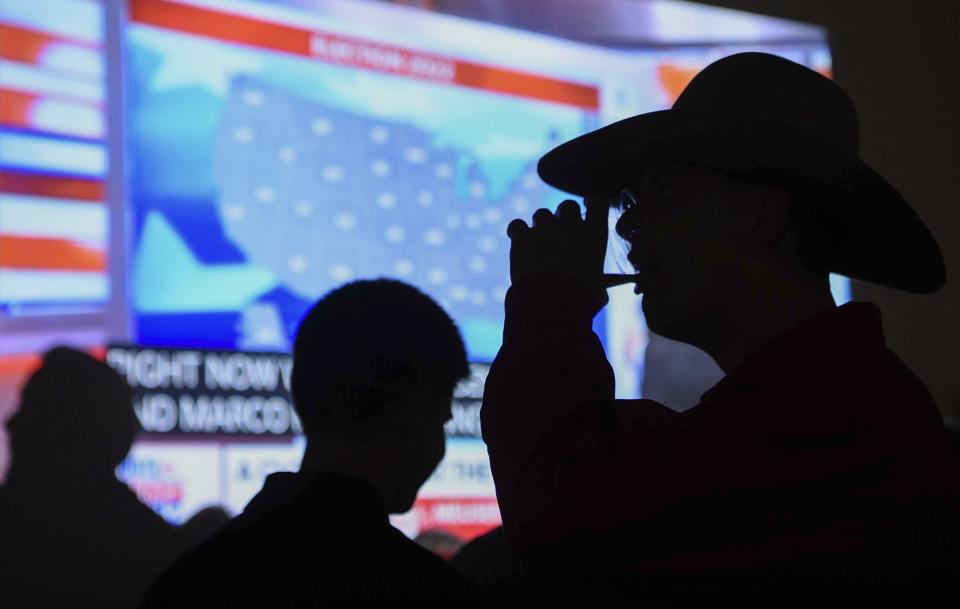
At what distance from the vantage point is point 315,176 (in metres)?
2.58

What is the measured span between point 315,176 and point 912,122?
2.06m

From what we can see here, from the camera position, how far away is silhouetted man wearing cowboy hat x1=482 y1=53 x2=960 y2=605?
0.75m

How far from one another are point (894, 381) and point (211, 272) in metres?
1.77

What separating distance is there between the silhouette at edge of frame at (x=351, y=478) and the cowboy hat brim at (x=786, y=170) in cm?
43

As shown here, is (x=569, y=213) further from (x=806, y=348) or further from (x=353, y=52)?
(x=353, y=52)

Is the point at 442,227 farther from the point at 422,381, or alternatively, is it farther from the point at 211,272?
the point at 422,381

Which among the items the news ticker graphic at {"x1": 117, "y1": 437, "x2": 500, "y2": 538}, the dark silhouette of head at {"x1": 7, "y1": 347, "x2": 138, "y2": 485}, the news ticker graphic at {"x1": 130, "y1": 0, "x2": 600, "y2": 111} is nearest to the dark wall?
the news ticker graphic at {"x1": 130, "y1": 0, "x2": 600, "y2": 111}

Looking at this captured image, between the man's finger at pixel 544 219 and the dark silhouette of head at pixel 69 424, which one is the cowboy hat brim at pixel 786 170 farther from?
the dark silhouette of head at pixel 69 424

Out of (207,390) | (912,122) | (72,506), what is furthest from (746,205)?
(912,122)

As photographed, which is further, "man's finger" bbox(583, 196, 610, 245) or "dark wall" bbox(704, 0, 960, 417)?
"dark wall" bbox(704, 0, 960, 417)

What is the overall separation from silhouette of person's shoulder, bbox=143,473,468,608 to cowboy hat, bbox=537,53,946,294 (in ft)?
1.39

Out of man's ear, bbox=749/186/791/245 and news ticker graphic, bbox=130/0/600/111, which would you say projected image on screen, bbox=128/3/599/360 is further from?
man's ear, bbox=749/186/791/245

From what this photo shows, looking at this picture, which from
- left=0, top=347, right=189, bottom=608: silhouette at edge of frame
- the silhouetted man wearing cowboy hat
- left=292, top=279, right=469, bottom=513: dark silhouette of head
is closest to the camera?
the silhouetted man wearing cowboy hat

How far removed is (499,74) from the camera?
2875mm
